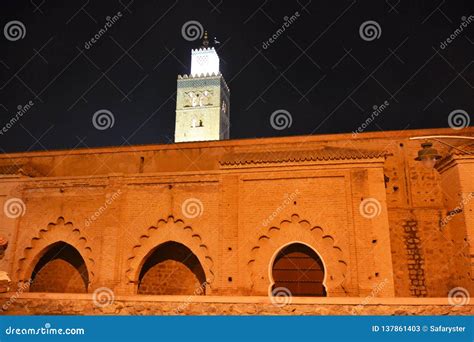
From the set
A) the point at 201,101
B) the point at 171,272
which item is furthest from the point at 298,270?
the point at 201,101

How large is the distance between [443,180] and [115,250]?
446 inches

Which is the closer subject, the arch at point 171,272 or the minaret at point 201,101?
the arch at point 171,272

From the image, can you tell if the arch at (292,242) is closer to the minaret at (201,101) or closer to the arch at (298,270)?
the arch at (298,270)

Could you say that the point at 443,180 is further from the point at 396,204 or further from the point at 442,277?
the point at 442,277

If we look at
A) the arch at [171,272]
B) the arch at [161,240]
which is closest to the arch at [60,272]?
the arch at [171,272]

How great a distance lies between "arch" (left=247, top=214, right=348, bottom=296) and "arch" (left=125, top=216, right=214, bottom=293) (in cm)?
191

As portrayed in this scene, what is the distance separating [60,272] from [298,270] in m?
9.26

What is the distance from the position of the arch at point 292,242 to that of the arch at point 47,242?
6048 mm

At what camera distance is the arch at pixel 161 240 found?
1470 cm

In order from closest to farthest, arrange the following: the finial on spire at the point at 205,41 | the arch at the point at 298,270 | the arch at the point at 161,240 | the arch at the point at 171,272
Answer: the arch at the point at 298,270 → the arch at the point at 161,240 → the arch at the point at 171,272 → the finial on spire at the point at 205,41

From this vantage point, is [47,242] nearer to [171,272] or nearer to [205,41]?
[171,272]

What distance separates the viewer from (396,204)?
51.4 ft

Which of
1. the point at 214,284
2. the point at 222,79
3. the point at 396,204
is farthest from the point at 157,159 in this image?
the point at 222,79

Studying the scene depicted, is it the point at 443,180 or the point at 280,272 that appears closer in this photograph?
the point at 280,272
